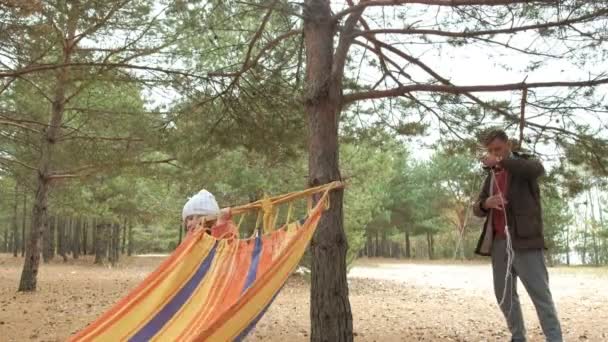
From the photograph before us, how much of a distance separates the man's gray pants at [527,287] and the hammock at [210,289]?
1.07 m

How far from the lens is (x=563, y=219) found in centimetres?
2120

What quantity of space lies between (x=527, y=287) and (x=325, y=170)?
1.23m

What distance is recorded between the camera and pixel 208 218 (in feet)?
8.63

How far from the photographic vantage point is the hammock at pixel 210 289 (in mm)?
1868

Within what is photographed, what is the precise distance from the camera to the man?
2627 mm

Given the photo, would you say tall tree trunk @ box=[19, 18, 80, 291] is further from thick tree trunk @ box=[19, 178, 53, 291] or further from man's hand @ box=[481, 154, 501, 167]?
man's hand @ box=[481, 154, 501, 167]

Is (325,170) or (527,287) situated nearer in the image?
(527,287)

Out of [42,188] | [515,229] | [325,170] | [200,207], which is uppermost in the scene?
[42,188]

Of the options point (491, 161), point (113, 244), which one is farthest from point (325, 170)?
point (113, 244)

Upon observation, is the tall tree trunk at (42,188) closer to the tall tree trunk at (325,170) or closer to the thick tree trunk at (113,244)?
the tall tree trunk at (325,170)

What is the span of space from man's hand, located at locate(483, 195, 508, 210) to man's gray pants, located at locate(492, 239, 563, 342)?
0.19m

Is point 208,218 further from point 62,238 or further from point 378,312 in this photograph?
point 62,238

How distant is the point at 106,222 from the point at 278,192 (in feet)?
28.8

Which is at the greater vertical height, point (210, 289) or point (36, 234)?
point (36, 234)
